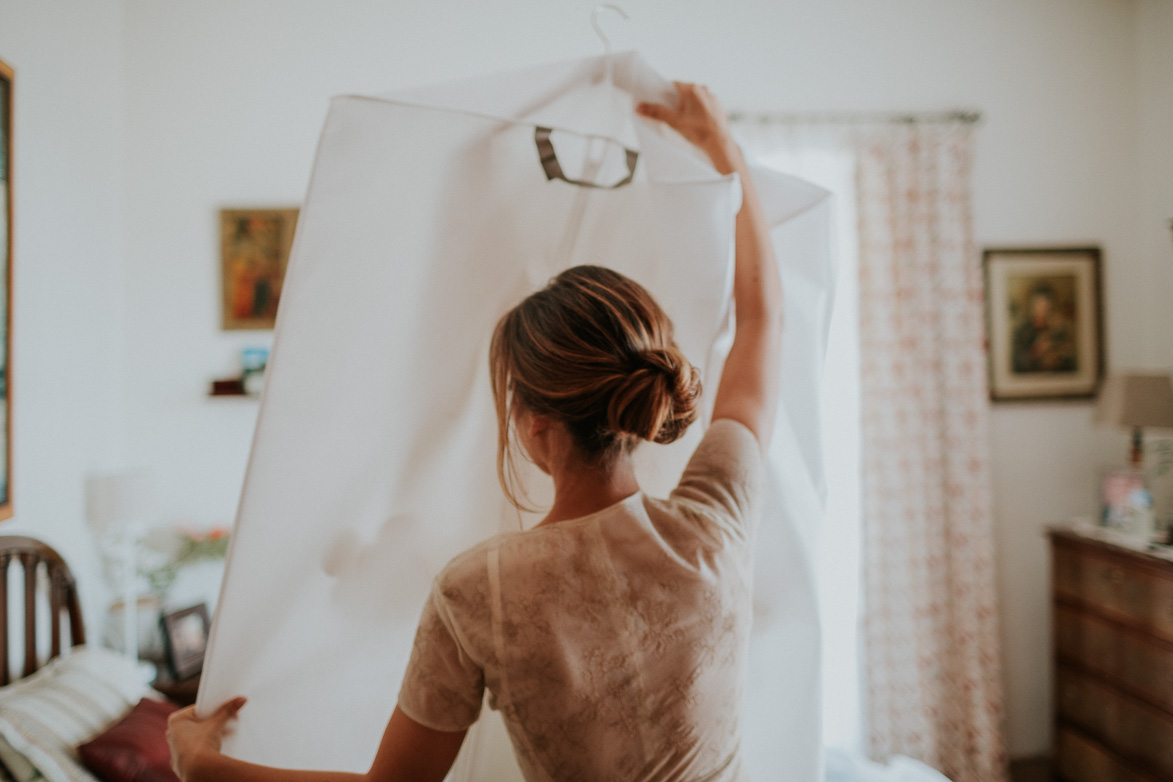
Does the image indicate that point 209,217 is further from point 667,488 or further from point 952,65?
point 952,65

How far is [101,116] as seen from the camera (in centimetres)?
246

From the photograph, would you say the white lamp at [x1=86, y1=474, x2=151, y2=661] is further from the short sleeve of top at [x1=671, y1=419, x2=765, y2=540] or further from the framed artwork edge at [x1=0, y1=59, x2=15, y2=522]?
the short sleeve of top at [x1=671, y1=419, x2=765, y2=540]

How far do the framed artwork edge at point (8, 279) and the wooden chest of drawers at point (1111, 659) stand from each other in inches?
146

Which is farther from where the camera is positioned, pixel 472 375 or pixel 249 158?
pixel 249 158

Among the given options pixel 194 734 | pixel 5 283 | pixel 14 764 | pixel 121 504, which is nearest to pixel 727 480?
pixel 194 734

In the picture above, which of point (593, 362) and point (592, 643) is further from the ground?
point (593, 362)

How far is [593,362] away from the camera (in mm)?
688

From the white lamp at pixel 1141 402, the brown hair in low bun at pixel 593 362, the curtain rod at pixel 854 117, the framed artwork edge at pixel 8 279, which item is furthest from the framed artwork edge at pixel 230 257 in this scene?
the white lamp at pixel 1141 402

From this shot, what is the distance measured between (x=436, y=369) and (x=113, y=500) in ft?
6.31

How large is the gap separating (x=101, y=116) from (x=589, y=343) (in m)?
2.74

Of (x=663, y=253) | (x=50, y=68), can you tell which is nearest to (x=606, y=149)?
(x=663, y=253)

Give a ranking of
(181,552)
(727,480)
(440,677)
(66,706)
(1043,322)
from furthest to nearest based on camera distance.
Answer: (1043,322) < (181,552) < (66,706) < (727,480) < (440,677)

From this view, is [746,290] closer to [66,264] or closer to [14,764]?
[14,764]

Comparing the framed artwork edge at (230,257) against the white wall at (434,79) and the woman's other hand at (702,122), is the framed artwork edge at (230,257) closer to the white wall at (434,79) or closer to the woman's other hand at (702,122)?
the white wall at (434,79)
